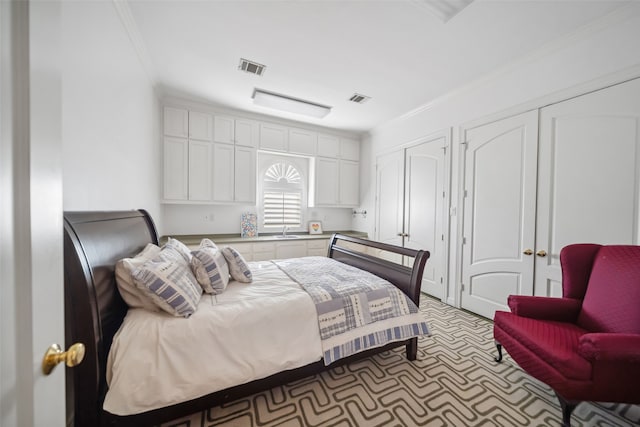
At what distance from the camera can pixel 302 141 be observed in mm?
4363

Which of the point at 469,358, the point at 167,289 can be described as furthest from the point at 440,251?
the point at 167,289

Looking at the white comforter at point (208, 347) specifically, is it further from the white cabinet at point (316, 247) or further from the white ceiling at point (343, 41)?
the white cabinet at point (316, 247)

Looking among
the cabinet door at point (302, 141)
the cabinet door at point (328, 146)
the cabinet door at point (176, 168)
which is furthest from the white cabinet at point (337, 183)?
the cabinet door at point (176, 168)

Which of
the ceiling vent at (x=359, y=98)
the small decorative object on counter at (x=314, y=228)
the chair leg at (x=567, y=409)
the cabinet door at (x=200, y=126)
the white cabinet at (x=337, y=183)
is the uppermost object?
the ceiling vent at (x=359, y=98)

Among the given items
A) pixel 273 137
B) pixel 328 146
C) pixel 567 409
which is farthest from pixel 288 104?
pixel 567 409

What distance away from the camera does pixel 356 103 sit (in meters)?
3.50

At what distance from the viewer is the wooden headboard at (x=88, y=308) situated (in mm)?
1053

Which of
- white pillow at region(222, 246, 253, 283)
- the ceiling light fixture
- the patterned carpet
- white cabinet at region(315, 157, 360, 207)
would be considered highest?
the ceiling light fixture

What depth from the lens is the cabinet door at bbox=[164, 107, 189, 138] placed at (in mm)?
3408

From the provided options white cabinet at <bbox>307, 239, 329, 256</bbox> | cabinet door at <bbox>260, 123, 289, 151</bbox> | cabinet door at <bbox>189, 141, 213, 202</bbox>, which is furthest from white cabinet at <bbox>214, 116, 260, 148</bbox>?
white cabinet at <bbox>307, 239, 329, 256</bbox>

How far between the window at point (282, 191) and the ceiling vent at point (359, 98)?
1604mm

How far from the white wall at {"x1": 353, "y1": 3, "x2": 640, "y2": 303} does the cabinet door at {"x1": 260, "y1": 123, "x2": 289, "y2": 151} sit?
203 centimetres

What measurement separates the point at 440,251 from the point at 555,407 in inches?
75.8

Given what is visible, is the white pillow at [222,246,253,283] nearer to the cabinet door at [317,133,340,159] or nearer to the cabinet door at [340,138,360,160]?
the cabinet door at [317,133,340,159]
